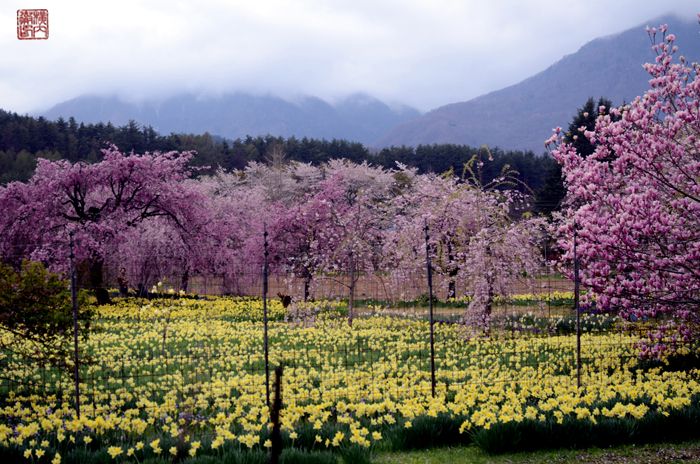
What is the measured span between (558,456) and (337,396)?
9.80 feet

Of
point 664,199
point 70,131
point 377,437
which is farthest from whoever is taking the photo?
point 70,131

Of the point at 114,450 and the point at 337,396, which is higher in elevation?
the point at 114,450

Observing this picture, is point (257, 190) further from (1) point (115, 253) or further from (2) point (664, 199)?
(2) point (664, 199)

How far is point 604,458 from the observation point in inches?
252

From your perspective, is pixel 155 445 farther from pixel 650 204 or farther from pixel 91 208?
pixel 91 208

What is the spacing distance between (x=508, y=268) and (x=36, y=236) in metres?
→ 16.1

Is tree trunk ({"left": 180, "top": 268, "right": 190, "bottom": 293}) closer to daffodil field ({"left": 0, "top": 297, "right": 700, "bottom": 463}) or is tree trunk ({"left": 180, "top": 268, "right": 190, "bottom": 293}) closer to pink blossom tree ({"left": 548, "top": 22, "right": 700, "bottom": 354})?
daffodil field ({"left": 0, "top": 297, "right": 700, "bottom": 463})

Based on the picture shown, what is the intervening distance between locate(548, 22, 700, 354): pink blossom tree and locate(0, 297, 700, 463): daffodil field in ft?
4.28

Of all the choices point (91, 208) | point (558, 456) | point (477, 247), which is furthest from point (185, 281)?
point (558, 456)

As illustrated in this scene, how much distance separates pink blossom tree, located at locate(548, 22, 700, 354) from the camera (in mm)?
9148

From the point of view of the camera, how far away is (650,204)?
9.14m

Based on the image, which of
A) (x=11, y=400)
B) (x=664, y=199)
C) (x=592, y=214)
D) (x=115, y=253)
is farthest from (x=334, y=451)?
(x=115, y=253)

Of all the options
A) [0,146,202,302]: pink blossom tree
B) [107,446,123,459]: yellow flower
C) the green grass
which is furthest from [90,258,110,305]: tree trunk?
the green grass

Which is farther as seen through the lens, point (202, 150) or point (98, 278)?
point (202, 150)
